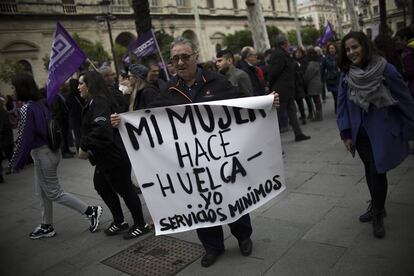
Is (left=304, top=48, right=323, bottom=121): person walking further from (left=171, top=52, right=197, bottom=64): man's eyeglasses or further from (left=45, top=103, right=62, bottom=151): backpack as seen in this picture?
(left=171, top=52, right=197, bottom=64): man's eyeglasses

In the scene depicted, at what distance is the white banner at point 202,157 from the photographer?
2.85m

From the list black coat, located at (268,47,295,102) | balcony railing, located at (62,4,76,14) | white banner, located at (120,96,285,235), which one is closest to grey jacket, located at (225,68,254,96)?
black coat, located at (268,47,295,102)

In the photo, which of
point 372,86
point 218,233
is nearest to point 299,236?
point 218,233

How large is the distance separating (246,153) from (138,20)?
6916mm

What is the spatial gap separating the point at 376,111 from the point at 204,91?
1389 mm

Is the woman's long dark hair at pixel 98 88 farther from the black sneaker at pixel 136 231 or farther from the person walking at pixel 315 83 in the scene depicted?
the person walking at pixel 315 83

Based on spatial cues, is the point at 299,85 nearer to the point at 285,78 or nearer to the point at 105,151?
the point at 285,78

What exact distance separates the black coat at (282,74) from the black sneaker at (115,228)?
4066 millimetres

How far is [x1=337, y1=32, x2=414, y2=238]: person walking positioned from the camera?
293 centimetres

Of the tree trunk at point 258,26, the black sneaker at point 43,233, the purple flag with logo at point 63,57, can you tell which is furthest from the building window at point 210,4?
the black sneaker at point 43,233

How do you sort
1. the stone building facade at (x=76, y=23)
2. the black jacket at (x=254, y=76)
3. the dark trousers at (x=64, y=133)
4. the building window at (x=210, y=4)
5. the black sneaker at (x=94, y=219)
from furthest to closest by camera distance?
the building window at (x=210, y=4) < the stone building facade at (x=76, y=23) < the dark trousers at (x=64, y=133) < the black jacket at (x=254, y=76) < the black sneaker at (x=94, y=219)

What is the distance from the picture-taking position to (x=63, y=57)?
475 cm

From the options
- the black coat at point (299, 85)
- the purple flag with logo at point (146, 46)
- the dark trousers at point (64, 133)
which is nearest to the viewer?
the purple flag with logo at point (146, 46)

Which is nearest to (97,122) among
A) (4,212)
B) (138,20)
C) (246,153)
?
(246,153)
